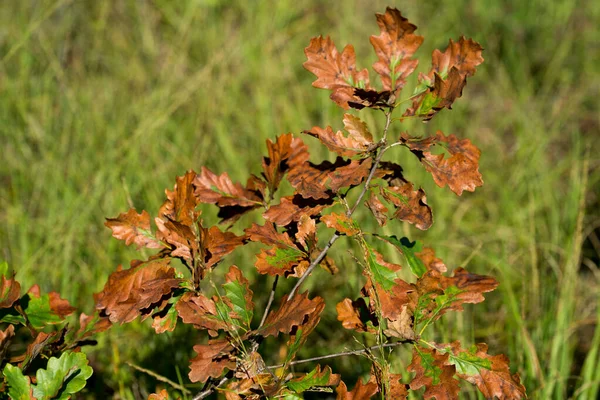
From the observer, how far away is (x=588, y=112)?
3.47 meters

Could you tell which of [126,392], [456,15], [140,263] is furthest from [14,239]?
[456,15]

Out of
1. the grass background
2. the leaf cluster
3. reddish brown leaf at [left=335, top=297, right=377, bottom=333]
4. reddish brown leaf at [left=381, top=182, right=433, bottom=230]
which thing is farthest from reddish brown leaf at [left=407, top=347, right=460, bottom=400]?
the grass background

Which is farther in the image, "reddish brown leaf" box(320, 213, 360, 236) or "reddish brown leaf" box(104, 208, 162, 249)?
"reddish brown leaf" box(104, 208, 162, 249)

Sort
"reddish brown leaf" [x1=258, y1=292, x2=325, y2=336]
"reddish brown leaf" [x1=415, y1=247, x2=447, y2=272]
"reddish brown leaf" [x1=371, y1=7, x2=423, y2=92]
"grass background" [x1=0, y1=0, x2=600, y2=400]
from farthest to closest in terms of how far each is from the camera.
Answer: "grass background" [x1=0, y1=0, x2=600, y2=400] < "reddish brown leaf" [x1=415, y1=247, x2=447, y2=272] < "reddish brown leaf" [x1=371, y1=7, x2=423, y2=92] < "reddish brown leaf" [x1=258, y1=292, x2=325, y2=336]

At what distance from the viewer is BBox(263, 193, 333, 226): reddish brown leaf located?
1.15 meters

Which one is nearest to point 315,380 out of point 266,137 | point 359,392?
point 359,392

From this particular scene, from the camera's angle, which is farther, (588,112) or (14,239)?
(588,112)

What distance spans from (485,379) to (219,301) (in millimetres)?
469

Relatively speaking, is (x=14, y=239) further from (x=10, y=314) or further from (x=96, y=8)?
(x=96, y=8)

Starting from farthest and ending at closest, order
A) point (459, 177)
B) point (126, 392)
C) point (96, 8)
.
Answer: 1. point (96, 8)
2. point (126, 392)
3. point (459, 177)

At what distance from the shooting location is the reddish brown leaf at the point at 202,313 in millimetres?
1086

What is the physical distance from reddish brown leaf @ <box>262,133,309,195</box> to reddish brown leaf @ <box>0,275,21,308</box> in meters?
0.48

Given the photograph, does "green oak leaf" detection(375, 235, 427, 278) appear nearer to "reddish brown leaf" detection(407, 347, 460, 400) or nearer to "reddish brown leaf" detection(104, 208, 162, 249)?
"reddish brown leaf" detection(407, 347, 460, 400)

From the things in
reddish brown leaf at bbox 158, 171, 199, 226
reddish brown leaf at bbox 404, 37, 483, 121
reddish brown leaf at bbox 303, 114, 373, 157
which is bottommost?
reddish brown leaf at bbox 158, 171, 199, 226
